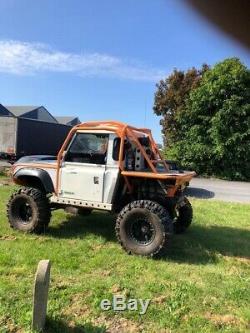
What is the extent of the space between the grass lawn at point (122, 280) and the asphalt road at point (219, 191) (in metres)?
4.32

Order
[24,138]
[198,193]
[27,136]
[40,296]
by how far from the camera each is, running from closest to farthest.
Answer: [40,296] → [198,193] → [24,138] → [27,136]

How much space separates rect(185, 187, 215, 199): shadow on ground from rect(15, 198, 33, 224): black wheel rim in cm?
618

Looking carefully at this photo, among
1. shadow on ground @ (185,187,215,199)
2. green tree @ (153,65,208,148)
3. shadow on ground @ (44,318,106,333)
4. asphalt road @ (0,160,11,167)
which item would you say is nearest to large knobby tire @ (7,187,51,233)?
shadow on ground @ (44,318,106,333)

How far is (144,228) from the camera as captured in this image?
5.91 metres

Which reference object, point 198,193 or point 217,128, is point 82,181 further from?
point 217,128

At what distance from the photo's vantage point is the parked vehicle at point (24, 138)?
15.8m

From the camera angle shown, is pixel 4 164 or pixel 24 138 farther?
pixel 24 138

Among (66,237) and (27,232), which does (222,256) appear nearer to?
(66,237)

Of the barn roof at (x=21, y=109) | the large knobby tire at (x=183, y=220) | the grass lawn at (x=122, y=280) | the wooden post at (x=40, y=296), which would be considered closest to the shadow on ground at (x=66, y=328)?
the grass lawn at (x=122, y=280)

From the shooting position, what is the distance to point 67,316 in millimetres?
3854

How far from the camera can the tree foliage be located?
57.8 feet

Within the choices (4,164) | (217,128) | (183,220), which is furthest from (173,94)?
(183,220)

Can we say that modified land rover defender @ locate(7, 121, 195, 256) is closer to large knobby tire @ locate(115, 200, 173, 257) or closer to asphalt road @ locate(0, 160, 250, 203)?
large knobby tire @ locate(115, 200, 173, 257)

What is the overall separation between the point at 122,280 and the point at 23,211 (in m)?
2.74
